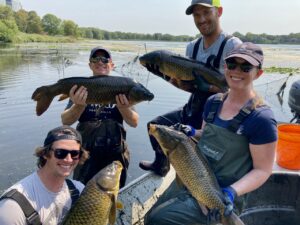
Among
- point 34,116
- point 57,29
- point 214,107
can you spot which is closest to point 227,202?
point 214,107

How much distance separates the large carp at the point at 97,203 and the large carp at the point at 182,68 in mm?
1897

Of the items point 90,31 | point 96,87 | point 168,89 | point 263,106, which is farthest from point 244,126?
point 90,31

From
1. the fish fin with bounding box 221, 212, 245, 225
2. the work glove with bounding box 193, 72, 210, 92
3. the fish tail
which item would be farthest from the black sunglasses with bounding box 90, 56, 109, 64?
the fish fin with bounding box 221, 212, 245, 225

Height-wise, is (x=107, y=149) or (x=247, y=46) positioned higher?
(x=247, y=46)

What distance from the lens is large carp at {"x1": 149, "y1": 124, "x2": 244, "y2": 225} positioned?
302 centimetres

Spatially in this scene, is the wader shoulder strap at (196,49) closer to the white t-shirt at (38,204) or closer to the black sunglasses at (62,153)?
the black sunglasses at (62,153)

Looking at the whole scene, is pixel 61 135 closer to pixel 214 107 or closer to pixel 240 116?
pixel 214 107

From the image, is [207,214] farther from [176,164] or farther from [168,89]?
[168,89]

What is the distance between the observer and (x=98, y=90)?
4.27m

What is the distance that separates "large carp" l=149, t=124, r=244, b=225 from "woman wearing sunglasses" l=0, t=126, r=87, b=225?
81 cm

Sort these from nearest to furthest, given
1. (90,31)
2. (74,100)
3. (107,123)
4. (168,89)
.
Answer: (74,100) → (107,123) → (168,89) → (90,31)

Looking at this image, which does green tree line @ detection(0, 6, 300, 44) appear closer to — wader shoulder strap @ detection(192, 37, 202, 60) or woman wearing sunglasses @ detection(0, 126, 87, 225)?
wader shoulder strap @ detection(192, 37, 202, 60)

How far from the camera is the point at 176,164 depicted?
128 inches

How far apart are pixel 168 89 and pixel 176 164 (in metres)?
14.5
